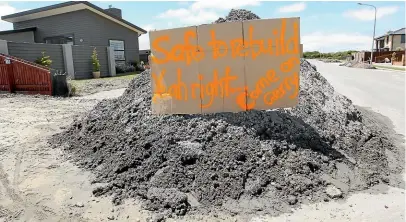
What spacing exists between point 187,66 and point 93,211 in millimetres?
2483

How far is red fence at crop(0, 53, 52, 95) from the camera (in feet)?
39.3

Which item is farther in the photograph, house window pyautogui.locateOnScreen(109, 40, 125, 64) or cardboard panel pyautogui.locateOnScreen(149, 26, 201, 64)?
house window pyautogui.locateOnScreen(109, 40, 125, 64)

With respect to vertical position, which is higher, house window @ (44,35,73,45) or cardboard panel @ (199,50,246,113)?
house window @ (44,35,73,45)

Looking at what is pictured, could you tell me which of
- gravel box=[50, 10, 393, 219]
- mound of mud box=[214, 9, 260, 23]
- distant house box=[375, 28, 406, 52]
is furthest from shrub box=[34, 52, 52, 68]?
distant house box=[375, 28, 406, 52]

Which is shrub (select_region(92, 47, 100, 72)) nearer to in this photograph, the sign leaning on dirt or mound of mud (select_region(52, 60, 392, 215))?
mound of mud (select_region(52, 60, 392, 215))

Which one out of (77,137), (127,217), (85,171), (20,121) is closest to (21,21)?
(20,121)

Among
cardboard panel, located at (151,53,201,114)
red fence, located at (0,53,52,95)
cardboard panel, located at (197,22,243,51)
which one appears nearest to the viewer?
cardboard panel, located at (197,22,243,51)

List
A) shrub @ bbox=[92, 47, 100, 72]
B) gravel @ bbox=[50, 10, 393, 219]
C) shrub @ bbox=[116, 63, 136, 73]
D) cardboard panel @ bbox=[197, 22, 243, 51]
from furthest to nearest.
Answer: shrub @ bbox=[116, 63, 136, 73], shrub @ bbox=[92, 47, 100, 72], cardboard panel @ bbox=[197, 22, 243, 51], gravel @ bbox=[50, 10, 393, 219]

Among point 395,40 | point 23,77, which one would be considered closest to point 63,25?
point 23,77

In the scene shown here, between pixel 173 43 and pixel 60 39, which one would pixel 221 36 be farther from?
pixel 60 39

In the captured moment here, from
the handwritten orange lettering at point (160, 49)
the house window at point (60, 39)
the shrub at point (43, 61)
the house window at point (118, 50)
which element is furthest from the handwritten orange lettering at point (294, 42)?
the house window at point (118, 50)

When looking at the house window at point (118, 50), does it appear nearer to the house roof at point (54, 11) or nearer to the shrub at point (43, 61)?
the house roof at point (54, 11)

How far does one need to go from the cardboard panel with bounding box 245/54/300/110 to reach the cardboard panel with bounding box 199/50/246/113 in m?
0.14

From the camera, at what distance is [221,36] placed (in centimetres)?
472
